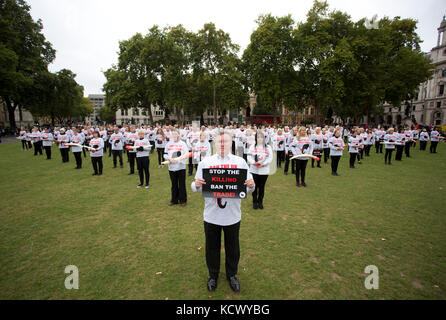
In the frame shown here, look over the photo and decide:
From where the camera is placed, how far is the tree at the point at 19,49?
102ft

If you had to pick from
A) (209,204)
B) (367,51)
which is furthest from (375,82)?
(209,204)

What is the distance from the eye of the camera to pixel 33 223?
6.34m

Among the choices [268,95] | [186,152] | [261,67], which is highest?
[261,67]

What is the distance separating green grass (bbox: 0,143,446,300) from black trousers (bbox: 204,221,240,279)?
42 cm

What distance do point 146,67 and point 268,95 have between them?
83.3 feet

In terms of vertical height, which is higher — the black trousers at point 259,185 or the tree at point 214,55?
the tree at point 214,55

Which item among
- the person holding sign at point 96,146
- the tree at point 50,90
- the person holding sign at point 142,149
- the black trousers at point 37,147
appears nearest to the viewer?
the person holding sign at point 142,149

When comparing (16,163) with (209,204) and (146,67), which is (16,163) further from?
(146,67)

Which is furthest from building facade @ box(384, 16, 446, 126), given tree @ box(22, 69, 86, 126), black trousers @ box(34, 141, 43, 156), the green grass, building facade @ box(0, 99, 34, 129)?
building facade @ box(0, 99, 34, 129)

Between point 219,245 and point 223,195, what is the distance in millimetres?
1011

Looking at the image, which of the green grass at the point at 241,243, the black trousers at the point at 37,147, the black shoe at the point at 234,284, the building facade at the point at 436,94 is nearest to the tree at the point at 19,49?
the black trousers at the point at 37,147

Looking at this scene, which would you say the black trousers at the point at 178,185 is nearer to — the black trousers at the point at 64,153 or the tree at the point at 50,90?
the black trousers at the point at 64,153

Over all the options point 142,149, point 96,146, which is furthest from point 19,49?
point 142,149

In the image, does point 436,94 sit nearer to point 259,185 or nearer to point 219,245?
point 259,185
